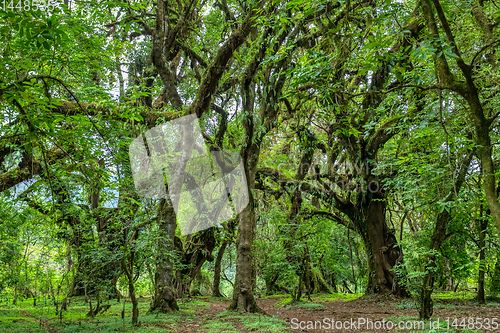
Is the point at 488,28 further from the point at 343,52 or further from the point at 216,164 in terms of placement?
the point at 216,164

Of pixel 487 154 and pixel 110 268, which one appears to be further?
pixel 110 268

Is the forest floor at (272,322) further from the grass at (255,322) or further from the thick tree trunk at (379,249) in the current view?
the thick tree trunk at (379,249)

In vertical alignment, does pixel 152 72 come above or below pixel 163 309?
above

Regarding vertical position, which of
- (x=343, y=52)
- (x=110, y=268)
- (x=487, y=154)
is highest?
(x=343, y=52)

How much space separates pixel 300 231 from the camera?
777cm

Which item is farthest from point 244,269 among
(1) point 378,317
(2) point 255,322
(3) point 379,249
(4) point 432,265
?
(3) point 379,249

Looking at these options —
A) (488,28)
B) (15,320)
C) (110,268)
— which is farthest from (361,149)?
(15,320)

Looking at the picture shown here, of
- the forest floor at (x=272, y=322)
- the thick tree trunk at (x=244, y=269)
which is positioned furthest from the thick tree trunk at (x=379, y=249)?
the thick tree trunk at (x=244, y=269)

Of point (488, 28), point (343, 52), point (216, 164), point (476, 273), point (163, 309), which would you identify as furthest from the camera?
point (216, 164)

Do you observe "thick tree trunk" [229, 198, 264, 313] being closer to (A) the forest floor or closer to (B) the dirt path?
(A) the forest floor

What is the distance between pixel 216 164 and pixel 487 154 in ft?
21.8

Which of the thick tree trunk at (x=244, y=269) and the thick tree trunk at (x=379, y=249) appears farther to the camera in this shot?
the thick tree trunk at (x=379, y=249)

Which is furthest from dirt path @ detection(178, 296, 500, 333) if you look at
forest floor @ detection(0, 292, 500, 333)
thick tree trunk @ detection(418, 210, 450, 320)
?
thick tree trunk @ detection(418, 210, 450, 320)

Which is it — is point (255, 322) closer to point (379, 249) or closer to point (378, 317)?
point (378, 317)
